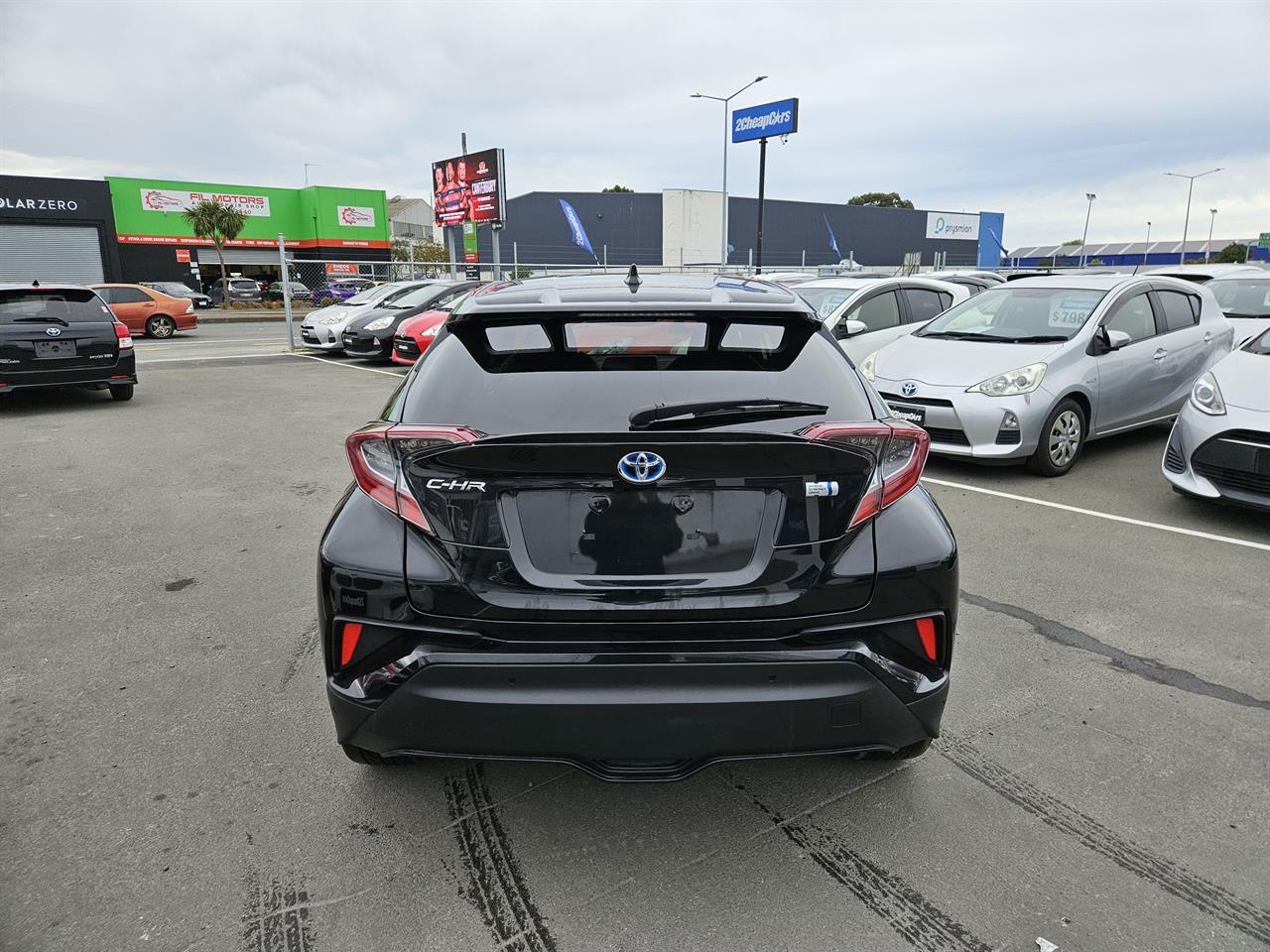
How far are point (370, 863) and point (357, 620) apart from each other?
78cm

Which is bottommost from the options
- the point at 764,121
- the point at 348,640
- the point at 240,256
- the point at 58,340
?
the point at 348,640

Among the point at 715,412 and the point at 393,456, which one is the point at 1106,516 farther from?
the point at 393,456

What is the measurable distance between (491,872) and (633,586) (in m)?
0.99

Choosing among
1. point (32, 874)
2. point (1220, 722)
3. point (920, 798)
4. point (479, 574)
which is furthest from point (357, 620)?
point (1220, 722)

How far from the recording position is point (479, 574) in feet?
7.20

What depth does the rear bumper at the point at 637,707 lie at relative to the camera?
84.4 inches

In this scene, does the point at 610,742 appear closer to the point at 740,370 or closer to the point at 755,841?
the point at 755,841

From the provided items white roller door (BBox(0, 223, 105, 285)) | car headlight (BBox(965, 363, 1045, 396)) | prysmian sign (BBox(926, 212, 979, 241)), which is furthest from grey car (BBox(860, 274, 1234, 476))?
prysmian sign (BBox(926, 212, 979, 241))

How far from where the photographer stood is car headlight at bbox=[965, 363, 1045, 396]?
22.5 ft

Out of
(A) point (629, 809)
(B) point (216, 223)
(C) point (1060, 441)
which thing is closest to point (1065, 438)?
(C) point (1060, 441)

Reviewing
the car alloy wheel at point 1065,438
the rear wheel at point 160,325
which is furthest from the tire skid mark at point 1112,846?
the rear wheel at point 160,325

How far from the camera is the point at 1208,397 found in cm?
586

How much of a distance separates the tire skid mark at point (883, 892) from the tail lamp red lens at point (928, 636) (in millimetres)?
660

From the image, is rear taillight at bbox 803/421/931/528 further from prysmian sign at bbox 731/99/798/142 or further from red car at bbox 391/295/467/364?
prysmian sign at bbox 731/99/798/142
